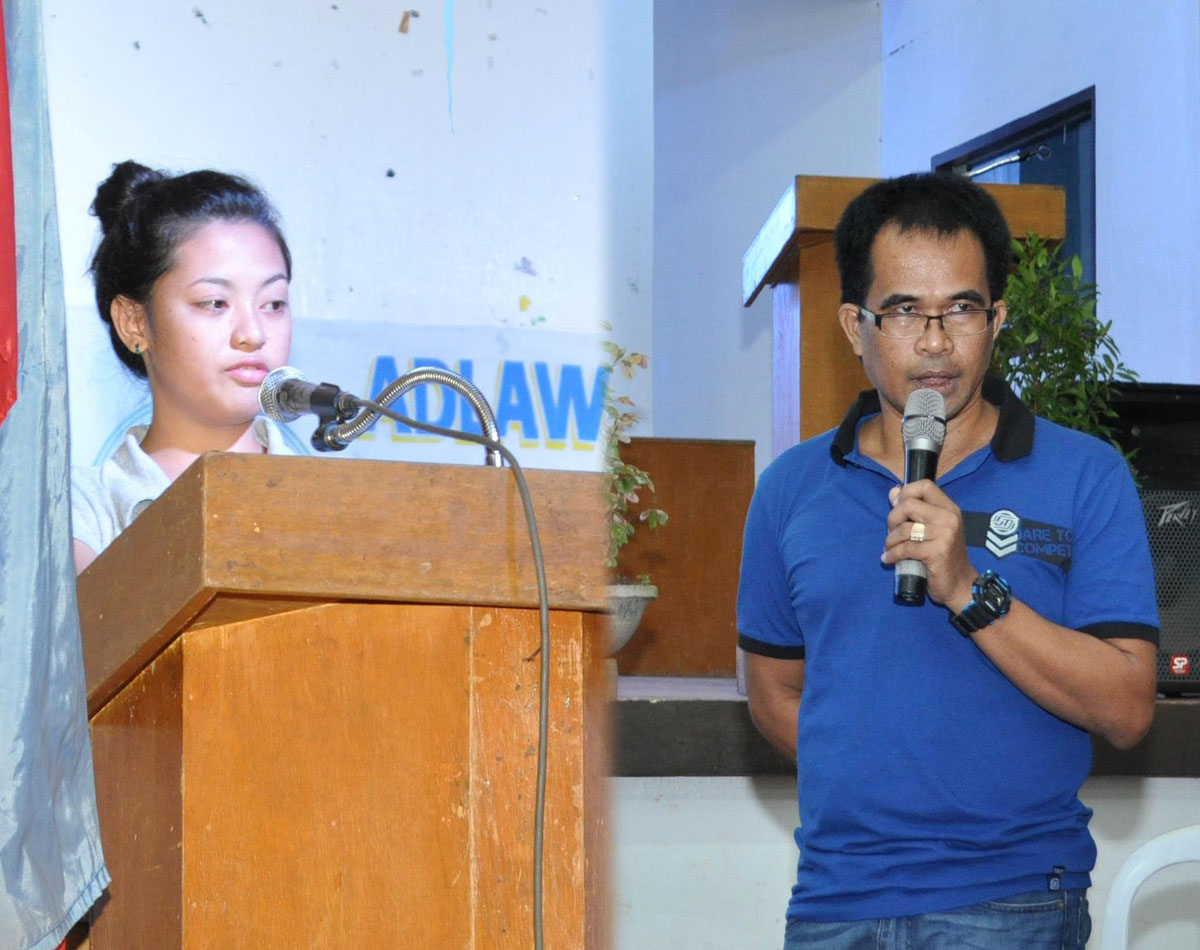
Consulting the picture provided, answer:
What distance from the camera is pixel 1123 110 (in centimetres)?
442

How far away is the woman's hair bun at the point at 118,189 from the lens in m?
2.24

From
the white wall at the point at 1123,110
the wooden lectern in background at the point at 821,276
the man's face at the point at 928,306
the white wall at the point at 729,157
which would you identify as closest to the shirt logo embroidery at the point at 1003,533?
the man's face at the point at 928,306

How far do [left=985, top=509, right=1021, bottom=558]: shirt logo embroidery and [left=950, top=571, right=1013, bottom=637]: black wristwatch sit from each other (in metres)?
0.07

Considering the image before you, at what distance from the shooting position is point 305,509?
94 cm

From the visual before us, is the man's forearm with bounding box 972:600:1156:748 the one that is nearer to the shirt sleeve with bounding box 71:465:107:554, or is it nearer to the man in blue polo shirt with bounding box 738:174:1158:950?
the man in blue polo shirt with bounding box 738:174:1158:950

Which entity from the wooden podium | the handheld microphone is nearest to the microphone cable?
the wooden podium

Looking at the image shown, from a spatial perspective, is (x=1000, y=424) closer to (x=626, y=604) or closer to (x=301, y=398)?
(x=301, y=398)

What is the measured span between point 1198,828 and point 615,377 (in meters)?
1.54

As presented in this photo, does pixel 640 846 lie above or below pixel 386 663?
below

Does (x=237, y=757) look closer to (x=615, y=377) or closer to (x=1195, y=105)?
(x=615, y=377)

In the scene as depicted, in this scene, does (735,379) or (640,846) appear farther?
(735,379)

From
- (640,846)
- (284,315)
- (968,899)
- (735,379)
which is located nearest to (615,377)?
(284,315)

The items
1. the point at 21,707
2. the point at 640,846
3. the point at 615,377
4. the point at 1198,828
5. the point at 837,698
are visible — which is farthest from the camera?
the point at 615,377

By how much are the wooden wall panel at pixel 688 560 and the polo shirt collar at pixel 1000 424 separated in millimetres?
1426
